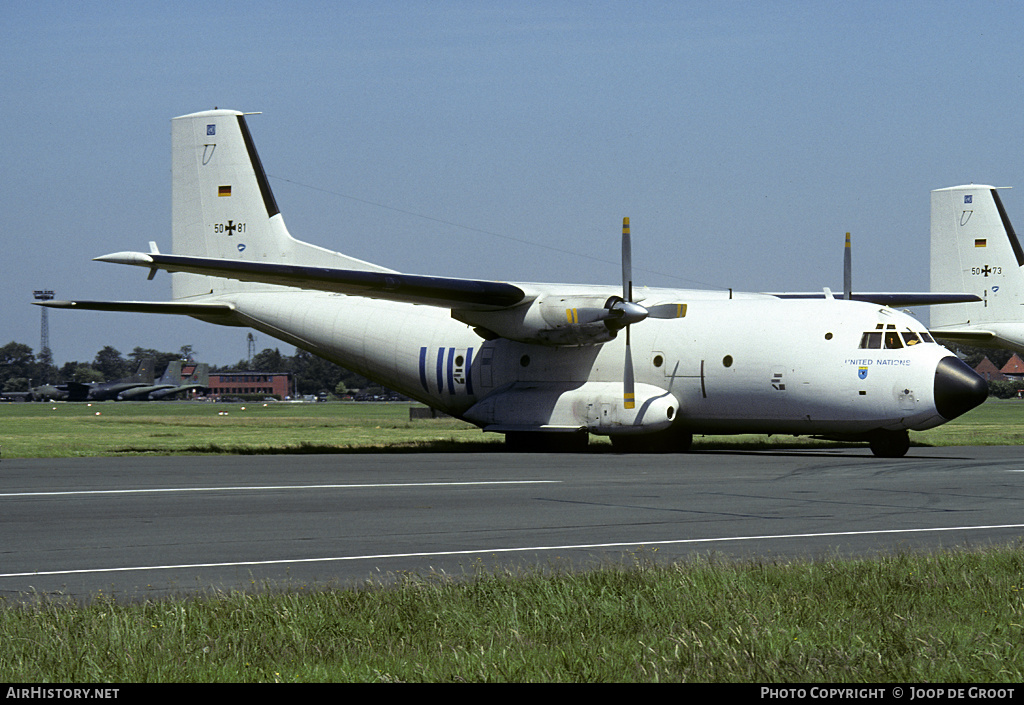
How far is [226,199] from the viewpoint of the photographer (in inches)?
1394

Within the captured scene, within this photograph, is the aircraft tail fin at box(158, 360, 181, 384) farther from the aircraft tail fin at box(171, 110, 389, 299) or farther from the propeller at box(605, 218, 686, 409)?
the propeller at box(605, 218, 686, 409)

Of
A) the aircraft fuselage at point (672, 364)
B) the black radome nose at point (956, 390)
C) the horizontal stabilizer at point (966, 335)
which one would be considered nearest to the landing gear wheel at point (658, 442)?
the aircraft fuselage at point (672, 364)

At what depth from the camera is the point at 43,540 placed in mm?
12117

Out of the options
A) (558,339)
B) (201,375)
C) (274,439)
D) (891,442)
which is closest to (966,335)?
(891,442)

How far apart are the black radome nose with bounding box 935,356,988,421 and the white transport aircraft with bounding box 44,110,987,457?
29 mm

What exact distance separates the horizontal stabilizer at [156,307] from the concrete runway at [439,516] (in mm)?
7306

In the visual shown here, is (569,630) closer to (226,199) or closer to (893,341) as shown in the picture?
(893,341)

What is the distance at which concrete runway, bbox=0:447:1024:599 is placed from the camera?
10.5 metres

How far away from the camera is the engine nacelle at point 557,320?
28812 millimetres

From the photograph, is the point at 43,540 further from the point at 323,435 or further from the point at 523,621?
the point at 323,435

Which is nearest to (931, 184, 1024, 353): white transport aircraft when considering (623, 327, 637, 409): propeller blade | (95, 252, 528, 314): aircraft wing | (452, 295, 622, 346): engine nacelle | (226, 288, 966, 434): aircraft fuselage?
(226, 288, 966, 434): aircraft fuselage

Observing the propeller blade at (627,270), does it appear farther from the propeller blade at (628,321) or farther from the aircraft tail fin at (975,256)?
the aircraft tail fin at (975,256)

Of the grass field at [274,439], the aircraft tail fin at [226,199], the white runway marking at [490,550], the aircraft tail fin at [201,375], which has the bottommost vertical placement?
the aircraft tail fin at [201,375]
